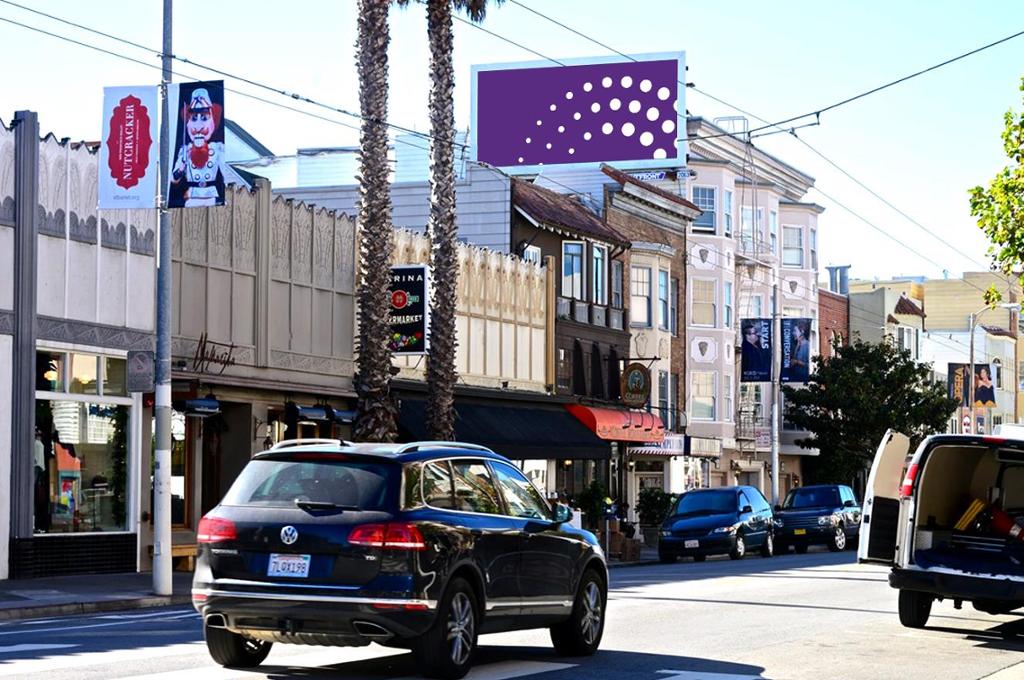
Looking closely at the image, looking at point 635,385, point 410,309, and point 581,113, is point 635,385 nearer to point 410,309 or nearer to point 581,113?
point 581,113

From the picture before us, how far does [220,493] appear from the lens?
31.1 m

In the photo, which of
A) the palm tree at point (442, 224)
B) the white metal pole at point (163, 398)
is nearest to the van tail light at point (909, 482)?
the white metal pole at point (163, 398)

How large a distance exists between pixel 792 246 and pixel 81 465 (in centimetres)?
4392

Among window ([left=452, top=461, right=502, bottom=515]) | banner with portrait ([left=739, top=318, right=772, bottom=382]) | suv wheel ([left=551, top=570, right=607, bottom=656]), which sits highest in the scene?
banner with portrait ([left=739, top=318, right=772, bottom=382])

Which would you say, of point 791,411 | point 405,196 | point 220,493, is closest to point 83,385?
point 220,493

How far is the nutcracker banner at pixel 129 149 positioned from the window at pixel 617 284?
92.5ft

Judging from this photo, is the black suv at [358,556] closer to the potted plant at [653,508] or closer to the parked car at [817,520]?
the parked car at [817,520]

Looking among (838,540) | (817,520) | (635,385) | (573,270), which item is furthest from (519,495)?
(635,385)

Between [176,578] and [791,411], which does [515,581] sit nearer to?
[176,578]

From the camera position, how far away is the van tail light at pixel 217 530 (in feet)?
Result: 37.6

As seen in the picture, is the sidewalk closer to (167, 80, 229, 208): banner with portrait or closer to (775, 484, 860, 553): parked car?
(167, 80, 229, 208): banner with portrait

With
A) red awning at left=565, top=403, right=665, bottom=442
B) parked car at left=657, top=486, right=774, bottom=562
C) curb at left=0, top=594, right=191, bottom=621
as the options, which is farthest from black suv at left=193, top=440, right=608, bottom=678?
red awning at left=565, top=403, right=665, bottom=442

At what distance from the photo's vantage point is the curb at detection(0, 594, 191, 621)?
770 inches

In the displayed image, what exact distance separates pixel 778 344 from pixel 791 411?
6716 mm
